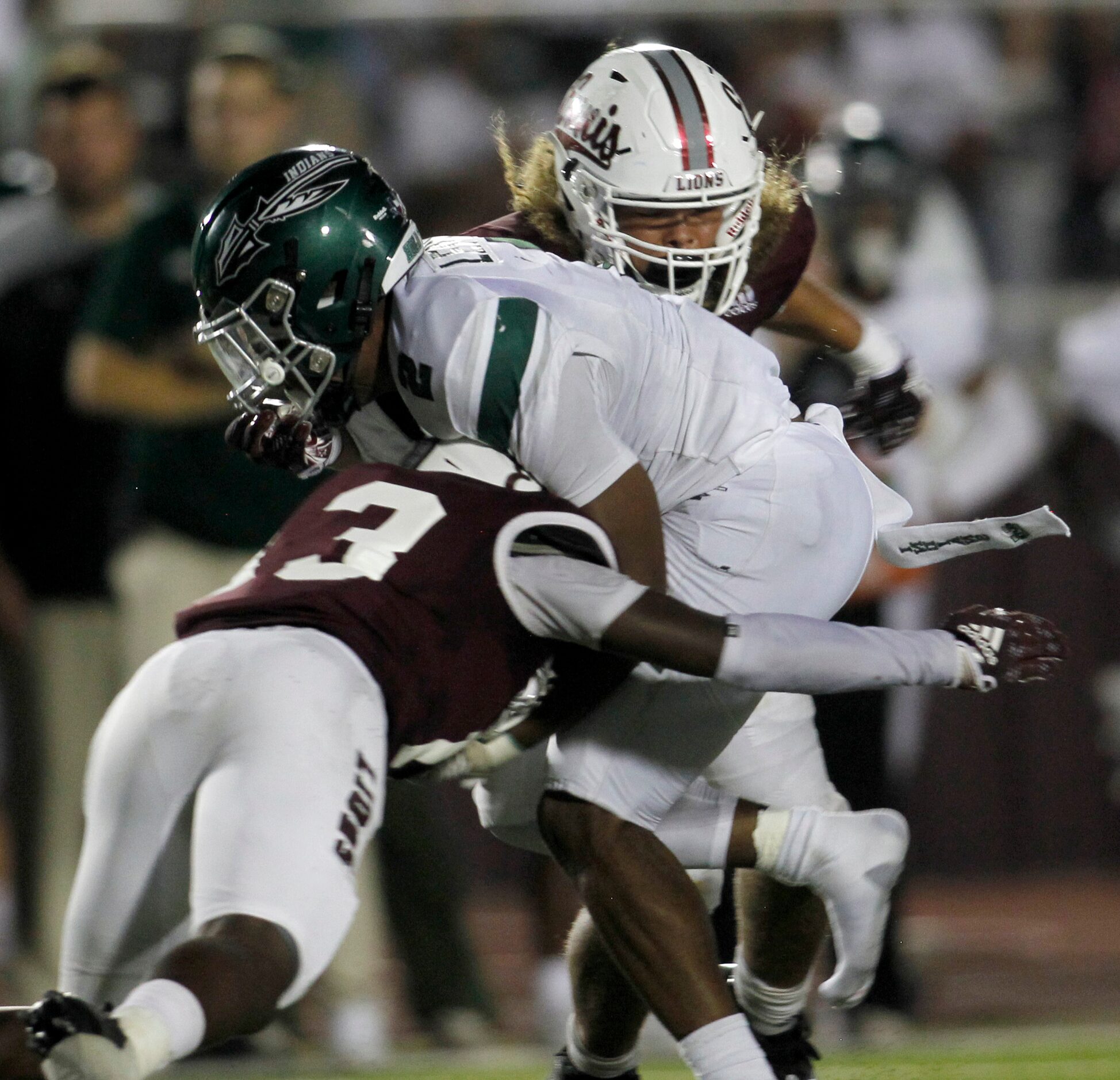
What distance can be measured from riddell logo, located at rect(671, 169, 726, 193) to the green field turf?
6.02 ft

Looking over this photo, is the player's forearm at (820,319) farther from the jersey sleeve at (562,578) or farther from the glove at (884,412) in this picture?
the jersey sleeve at (562,578)

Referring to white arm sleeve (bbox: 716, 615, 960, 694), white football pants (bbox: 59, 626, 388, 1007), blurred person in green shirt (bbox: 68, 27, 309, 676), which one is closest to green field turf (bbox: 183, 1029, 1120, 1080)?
blurred person in green shirt (bbox: 68, 27, 309, 676)

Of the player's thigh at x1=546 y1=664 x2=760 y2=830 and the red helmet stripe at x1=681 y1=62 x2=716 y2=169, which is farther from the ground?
the red helmet stripe at x1=681 y1=62 x2=716 y2=169

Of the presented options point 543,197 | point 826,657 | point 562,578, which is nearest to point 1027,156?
point 543,197

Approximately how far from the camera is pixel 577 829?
3150 millimetres

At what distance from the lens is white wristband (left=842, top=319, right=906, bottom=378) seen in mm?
4020

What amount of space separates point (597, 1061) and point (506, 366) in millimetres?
1344

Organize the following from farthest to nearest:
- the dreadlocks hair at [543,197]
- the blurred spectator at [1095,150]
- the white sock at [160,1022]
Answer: the blurred spectator at [1095,150] < the dreadlocks hair at [543,197] < the white sock at [160,1022]

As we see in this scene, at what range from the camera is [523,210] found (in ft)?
12.5

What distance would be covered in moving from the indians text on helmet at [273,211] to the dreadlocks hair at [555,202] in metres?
0.73

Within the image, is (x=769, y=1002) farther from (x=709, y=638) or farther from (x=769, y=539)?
(x=709, y=638)

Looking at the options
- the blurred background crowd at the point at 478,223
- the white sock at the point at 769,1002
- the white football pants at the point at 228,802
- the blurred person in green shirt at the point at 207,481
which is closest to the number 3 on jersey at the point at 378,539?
the white football pants at the point at 228,802

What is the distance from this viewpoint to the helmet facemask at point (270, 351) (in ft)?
10.0

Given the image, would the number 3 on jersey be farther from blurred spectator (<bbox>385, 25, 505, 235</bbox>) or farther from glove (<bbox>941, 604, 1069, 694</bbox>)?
blurred spectator (<bbox>385, 25, 505, 235</bbox>)
